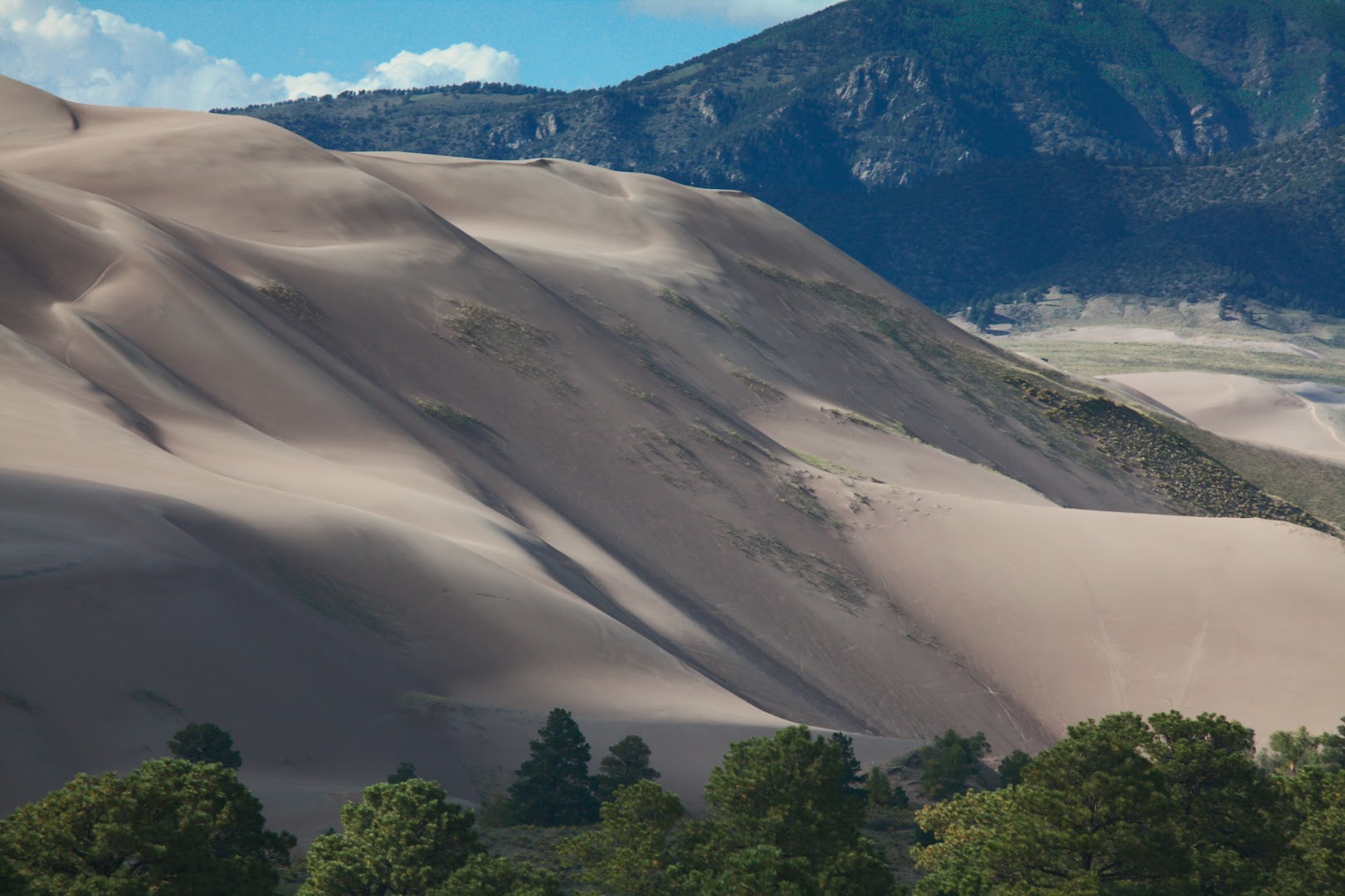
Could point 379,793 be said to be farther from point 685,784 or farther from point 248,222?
point 248,222

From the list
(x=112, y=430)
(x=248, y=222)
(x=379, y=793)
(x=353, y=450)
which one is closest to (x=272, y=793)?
(x=379, y=793)

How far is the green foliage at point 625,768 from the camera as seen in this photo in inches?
824

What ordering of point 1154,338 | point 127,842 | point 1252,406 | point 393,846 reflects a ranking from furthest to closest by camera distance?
point 1154,338 < point 1252,406 < point 393,846 < point 127,842

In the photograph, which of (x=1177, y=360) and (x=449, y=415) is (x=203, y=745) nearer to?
(x=449, y=415)

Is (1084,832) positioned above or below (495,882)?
above

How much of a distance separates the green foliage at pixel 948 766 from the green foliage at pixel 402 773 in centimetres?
905

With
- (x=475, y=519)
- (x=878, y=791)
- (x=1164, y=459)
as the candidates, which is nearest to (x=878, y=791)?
(x=878, y=791)

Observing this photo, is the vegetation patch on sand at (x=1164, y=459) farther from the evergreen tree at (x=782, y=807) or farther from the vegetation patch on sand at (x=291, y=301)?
the evergreen tree at (x=782, y=807)

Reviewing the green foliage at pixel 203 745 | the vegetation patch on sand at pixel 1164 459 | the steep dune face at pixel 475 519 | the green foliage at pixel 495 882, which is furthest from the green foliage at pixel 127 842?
the vegetation patch on sand at pixel 1164 459

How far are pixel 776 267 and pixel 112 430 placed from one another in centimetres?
5035

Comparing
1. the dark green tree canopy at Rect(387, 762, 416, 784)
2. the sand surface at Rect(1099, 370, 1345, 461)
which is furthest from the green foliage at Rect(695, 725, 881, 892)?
the sand surface at Rect(1099, 370, 1345, 461)

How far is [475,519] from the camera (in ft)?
101

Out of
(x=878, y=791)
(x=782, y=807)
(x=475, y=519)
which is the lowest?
(x=782, y=807)

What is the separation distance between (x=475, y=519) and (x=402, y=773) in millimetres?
11755
